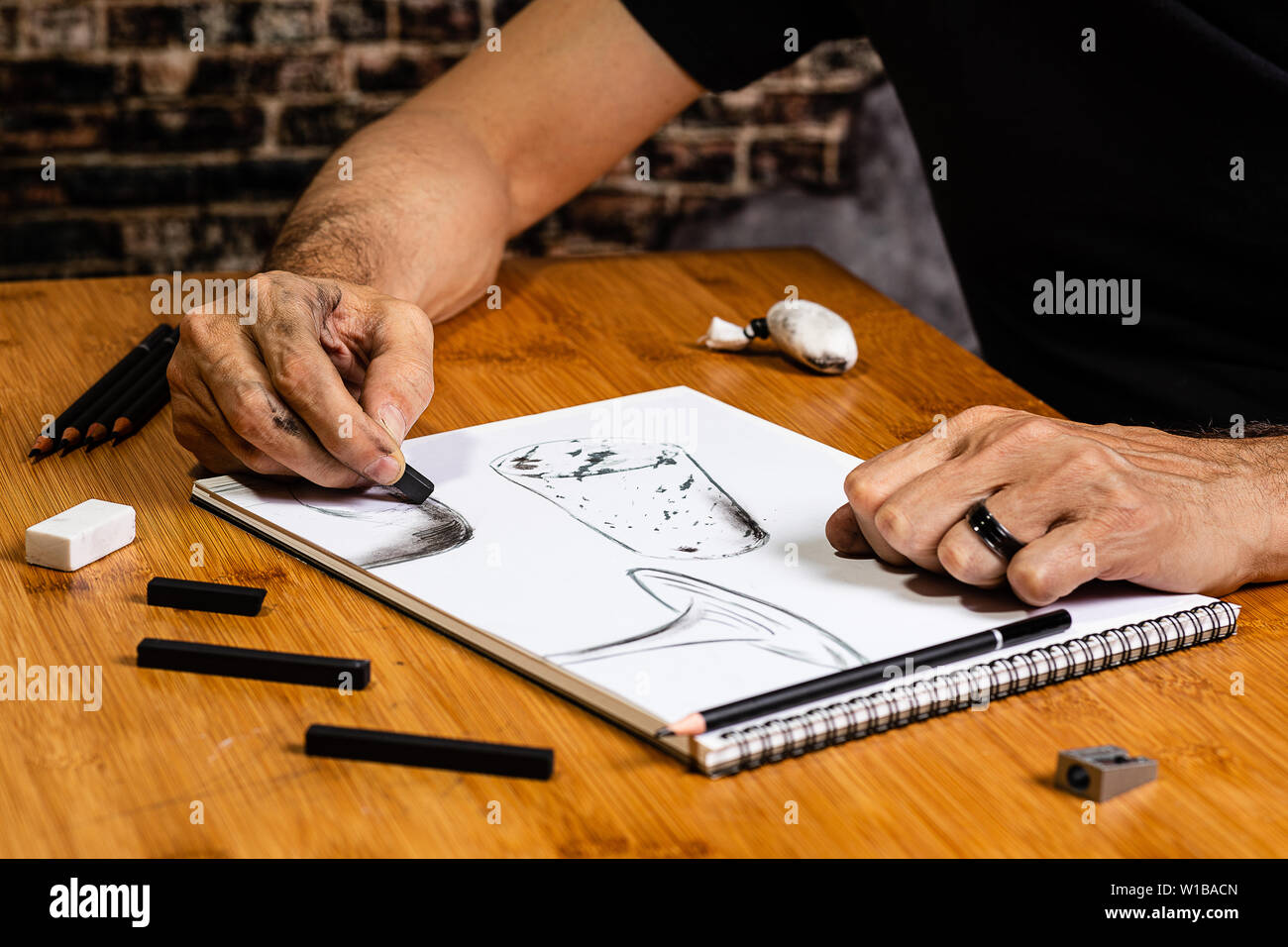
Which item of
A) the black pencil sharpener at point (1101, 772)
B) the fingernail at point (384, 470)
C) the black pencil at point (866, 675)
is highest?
the fingernail at point (384, 470)

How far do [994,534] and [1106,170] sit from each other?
2.14ft

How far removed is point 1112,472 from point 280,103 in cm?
171

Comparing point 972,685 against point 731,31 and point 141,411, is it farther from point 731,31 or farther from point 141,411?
point 731,31

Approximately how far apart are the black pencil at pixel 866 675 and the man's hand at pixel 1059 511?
0.02 meters

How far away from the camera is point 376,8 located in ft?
6.68

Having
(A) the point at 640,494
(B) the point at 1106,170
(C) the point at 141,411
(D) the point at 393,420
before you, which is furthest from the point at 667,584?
(B) the point at 1106,170

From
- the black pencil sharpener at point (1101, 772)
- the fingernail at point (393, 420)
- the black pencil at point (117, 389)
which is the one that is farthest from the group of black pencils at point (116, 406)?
the black pencil sharpener at point (1101, 772)

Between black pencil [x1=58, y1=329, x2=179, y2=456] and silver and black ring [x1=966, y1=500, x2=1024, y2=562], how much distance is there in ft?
2.10

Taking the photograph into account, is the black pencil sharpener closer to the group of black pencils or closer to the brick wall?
the group of black pencils

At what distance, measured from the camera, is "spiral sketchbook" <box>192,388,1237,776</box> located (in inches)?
24.0

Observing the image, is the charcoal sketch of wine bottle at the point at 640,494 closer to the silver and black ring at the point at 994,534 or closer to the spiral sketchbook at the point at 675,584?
the spiral sketchbook at the point at 675,584

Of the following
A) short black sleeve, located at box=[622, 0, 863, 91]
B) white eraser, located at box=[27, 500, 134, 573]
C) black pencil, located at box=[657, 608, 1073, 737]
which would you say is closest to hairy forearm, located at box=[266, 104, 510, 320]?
short black sleeve, located at box=[622, 0, 863, 91]

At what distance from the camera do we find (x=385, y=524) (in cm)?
78

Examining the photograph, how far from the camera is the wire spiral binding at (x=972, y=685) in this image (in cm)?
57
